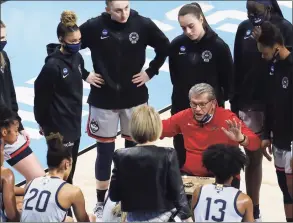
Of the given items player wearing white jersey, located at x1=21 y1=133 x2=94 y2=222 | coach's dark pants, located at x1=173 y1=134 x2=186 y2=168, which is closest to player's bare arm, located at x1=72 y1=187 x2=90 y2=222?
player wearing white jersey, located at x1=21 y1=133 x2=94 y2=222

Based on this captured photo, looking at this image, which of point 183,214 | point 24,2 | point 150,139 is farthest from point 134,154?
point 24,2

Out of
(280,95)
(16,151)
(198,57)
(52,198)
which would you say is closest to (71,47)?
(16,151)

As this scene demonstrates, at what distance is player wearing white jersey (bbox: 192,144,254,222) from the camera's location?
620 cm

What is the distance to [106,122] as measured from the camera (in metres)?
8.17

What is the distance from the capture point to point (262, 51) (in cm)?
723

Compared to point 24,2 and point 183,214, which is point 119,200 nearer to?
point 183,214

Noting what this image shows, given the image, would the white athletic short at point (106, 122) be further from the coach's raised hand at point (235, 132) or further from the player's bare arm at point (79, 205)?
the player's bare arm at point (79, 205)

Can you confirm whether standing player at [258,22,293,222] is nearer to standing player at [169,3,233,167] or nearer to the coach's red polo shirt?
the coach's red polo shirt

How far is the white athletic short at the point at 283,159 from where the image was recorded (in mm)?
7291

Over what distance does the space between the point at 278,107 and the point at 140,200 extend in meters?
1.63

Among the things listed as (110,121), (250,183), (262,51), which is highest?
(262,51)

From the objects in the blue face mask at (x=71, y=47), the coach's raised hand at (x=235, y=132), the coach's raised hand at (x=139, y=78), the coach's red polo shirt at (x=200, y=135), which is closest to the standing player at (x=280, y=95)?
the coach's red polo shirt at (x=200, y=135)

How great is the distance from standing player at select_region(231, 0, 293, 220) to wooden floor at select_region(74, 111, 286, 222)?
0.79ft

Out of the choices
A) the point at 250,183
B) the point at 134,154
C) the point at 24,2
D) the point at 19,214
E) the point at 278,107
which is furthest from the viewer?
the point at 24,2
